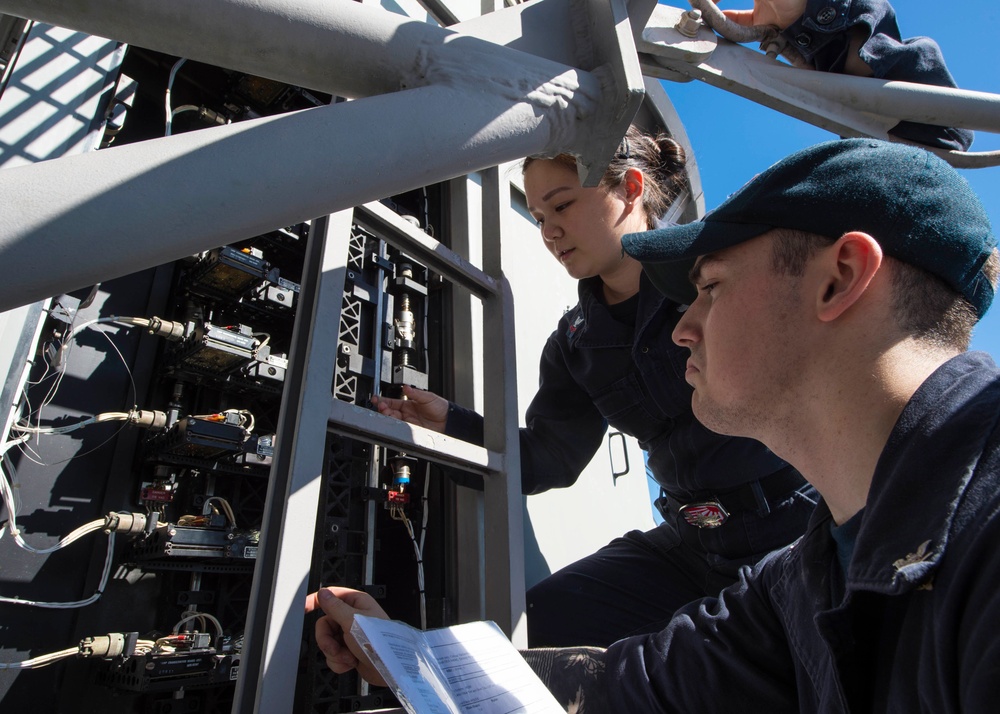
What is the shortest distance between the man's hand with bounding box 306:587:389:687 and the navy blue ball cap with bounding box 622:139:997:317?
903mm

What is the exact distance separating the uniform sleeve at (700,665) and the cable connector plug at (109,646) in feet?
3.33

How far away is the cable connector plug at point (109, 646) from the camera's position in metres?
1.53

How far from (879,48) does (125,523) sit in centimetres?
316

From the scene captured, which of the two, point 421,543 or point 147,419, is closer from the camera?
point 147,419

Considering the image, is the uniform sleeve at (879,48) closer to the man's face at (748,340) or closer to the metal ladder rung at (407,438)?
the man's face at (748,340)

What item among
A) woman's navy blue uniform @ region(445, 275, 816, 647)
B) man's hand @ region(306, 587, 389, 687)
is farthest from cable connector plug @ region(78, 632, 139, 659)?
woman's navy blue uniform @ region(445, 275, 816, 647)

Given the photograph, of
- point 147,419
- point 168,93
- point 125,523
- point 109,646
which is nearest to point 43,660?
point 109,646

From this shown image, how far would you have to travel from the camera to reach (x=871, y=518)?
0.74 meters

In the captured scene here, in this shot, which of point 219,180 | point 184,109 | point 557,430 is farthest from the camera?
point 184,109

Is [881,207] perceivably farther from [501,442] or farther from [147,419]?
[147,419]

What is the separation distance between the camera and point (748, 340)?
38.9 inches

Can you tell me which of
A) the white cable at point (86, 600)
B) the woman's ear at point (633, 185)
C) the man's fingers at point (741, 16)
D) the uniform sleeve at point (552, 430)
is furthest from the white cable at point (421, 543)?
the man's fingers at point (741, 16)

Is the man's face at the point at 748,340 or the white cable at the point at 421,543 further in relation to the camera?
the white cable at the point at 421,543

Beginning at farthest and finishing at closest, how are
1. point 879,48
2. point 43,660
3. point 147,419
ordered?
point 879,48 → point 147,419 → point 43,660
